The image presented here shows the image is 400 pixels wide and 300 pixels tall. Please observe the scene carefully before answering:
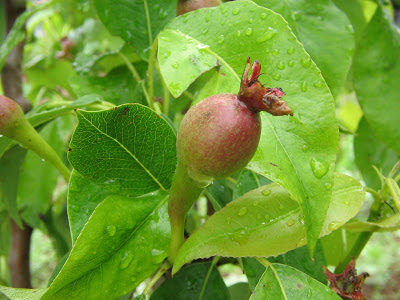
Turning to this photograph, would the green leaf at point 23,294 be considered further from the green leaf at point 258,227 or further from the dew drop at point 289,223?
the dew drop at point 289,223

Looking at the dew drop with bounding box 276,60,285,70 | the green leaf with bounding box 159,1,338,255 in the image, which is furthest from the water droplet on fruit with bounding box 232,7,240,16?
the dew drop with bounding box 276,60,285,70

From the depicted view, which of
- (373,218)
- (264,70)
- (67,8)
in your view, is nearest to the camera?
(264,70)

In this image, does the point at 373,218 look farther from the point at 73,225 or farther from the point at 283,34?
the point at 73,225

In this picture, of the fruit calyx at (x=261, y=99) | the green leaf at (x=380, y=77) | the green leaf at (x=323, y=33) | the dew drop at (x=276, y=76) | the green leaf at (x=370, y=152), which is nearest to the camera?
the fruit calyx at (x=261, y=99)

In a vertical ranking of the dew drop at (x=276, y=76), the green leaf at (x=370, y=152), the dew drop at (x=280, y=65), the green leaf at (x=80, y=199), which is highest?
the dew drop at (x=280, y=65)

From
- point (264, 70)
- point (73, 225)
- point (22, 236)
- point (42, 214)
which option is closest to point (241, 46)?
point (264, 70)

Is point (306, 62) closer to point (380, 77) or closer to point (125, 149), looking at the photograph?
point (125, 149)

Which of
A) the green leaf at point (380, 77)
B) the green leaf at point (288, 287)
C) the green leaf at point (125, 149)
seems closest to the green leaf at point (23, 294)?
the green leaf at point (125, 149)
